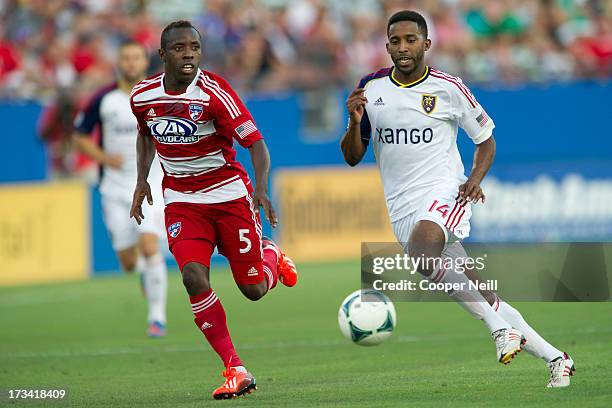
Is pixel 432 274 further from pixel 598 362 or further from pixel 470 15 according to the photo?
pixel 470 15

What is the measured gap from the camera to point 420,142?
335 inches

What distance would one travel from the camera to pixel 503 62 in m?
21.4

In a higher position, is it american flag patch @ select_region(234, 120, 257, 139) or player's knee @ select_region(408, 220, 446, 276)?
american flag patch @ select_region(234, 120, 257, 139)

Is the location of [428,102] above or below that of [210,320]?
above

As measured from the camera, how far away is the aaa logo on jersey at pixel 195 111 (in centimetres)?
841

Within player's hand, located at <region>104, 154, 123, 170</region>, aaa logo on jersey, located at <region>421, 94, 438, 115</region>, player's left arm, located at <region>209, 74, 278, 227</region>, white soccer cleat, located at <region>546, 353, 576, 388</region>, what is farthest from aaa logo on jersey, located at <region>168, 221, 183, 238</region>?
player's hand, located at <region>104, 154, 123, 170</region>

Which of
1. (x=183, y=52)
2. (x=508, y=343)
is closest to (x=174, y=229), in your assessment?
(x=183, y=52)

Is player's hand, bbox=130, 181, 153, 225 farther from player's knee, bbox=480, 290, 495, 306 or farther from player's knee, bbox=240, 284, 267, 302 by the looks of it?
player's knee, bbox=480, 290, 495, 306

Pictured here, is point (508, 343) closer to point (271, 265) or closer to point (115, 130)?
point (271, 265)

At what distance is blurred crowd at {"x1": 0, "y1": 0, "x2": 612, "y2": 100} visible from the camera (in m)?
18.9

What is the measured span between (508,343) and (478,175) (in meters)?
1.11

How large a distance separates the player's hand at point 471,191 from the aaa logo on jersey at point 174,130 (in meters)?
1.79

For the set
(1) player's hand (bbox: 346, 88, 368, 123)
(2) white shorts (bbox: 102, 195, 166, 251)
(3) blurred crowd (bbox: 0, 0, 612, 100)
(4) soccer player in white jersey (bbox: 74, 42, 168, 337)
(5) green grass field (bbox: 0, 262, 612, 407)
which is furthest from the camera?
(3) blurred crowd (bbox: 0, 0, 612, 100)

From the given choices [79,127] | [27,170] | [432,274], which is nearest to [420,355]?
[432,274]
